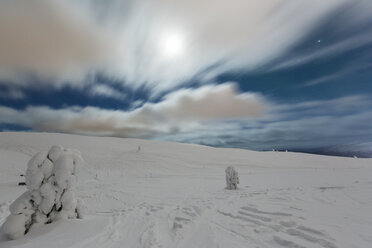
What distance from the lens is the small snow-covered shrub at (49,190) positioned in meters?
6.10

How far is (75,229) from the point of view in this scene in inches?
232

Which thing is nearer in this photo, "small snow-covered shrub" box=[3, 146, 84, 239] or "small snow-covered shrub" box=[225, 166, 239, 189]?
"small snow-covered shrub" box=[3, 146, 84, 239]

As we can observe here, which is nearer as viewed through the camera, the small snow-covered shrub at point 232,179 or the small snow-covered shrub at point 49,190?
the small snow-covered shrub at point 49,190

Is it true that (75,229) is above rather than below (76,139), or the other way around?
below

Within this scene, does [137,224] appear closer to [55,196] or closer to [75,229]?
[75,229]

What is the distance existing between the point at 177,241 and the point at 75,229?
3.06 metres

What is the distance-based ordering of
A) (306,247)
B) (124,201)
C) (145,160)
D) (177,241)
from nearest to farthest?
(306,247)
(177,241)
(124,201)
(145,160)

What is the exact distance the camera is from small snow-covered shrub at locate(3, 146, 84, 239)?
6098mm

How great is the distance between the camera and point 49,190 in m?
6.33

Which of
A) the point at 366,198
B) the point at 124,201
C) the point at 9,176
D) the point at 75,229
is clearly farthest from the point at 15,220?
the point at 9,176

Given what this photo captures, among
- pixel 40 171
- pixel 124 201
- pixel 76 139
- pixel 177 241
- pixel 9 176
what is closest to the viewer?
pixel 177 241

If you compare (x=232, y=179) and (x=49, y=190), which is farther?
(x=232, y=179)

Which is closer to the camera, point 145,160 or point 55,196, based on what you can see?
→ point 55,196

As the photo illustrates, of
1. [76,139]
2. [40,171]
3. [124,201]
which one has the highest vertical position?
[76,139]
